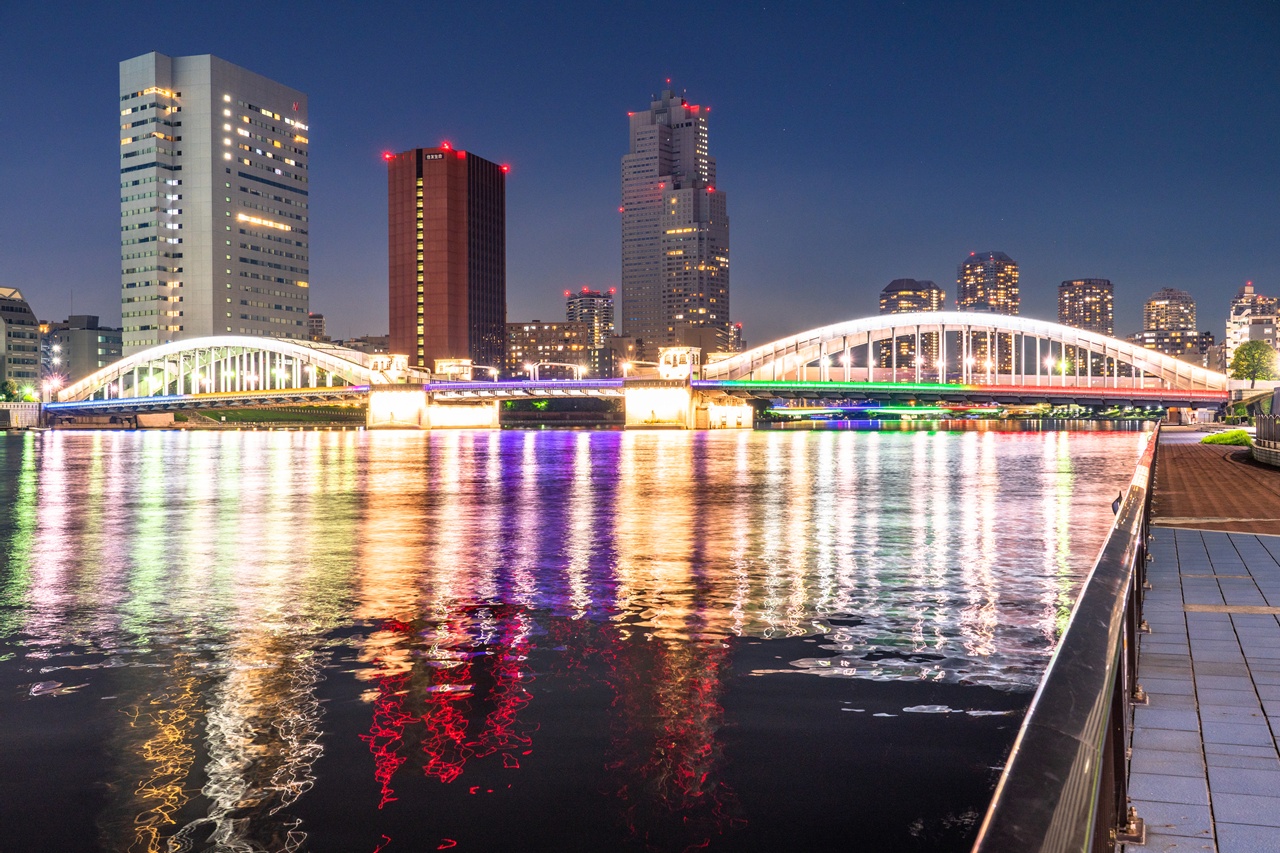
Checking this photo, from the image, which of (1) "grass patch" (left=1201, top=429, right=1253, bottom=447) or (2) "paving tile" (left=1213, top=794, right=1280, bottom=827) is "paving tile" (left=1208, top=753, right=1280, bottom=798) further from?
(1) "grass patch" (left=1201, top=429, right=1253, bottom=447)

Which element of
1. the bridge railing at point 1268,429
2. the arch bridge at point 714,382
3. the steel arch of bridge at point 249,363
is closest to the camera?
the bridge railing at point 1268,429

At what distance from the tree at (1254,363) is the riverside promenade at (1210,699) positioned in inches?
5517

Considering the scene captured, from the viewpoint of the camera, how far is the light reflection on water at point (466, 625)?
6809mm

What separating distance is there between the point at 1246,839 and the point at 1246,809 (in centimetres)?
44

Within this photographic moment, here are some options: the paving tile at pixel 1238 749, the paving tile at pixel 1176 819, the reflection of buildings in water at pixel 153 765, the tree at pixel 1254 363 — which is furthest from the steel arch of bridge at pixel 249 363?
the paving tile at pixel 1176 819

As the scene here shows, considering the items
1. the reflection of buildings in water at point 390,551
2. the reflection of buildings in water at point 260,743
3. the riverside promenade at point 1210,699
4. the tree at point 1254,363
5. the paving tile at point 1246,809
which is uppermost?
the tree at point 1254,363

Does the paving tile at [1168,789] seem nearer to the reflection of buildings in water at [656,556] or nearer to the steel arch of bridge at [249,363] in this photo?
the reflection of buildings in water at [656,556]

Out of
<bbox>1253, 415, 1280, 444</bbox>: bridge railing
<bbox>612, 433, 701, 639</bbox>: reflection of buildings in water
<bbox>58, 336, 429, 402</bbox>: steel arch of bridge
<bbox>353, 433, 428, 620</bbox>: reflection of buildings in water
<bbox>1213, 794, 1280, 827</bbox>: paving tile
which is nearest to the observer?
<bbox>1213, 794, 1280, 827</bbox>: paving tile

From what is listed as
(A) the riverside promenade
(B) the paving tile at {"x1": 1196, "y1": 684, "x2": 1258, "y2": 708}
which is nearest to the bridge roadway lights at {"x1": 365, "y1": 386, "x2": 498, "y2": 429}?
(A) the riverside promenade

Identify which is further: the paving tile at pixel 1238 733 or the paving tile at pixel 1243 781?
the paving tile at pixel 1238 733

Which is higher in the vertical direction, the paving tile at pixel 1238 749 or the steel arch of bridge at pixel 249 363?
the steel arch of bridge at pixel 249 363

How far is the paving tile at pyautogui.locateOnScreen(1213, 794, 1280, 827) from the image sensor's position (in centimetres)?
494

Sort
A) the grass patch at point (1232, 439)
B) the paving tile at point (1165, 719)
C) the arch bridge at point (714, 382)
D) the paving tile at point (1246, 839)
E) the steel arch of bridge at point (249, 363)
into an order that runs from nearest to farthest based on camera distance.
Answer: the paving tile at point (1246, 839), the paving tile at point (1165, 719), the grass patch at point (1232, 439), the arch bridge at point (714, 382), the steel arch of bridge at point (249, 363)

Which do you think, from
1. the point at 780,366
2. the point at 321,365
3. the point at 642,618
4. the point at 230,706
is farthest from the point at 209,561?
the point at 321,365
